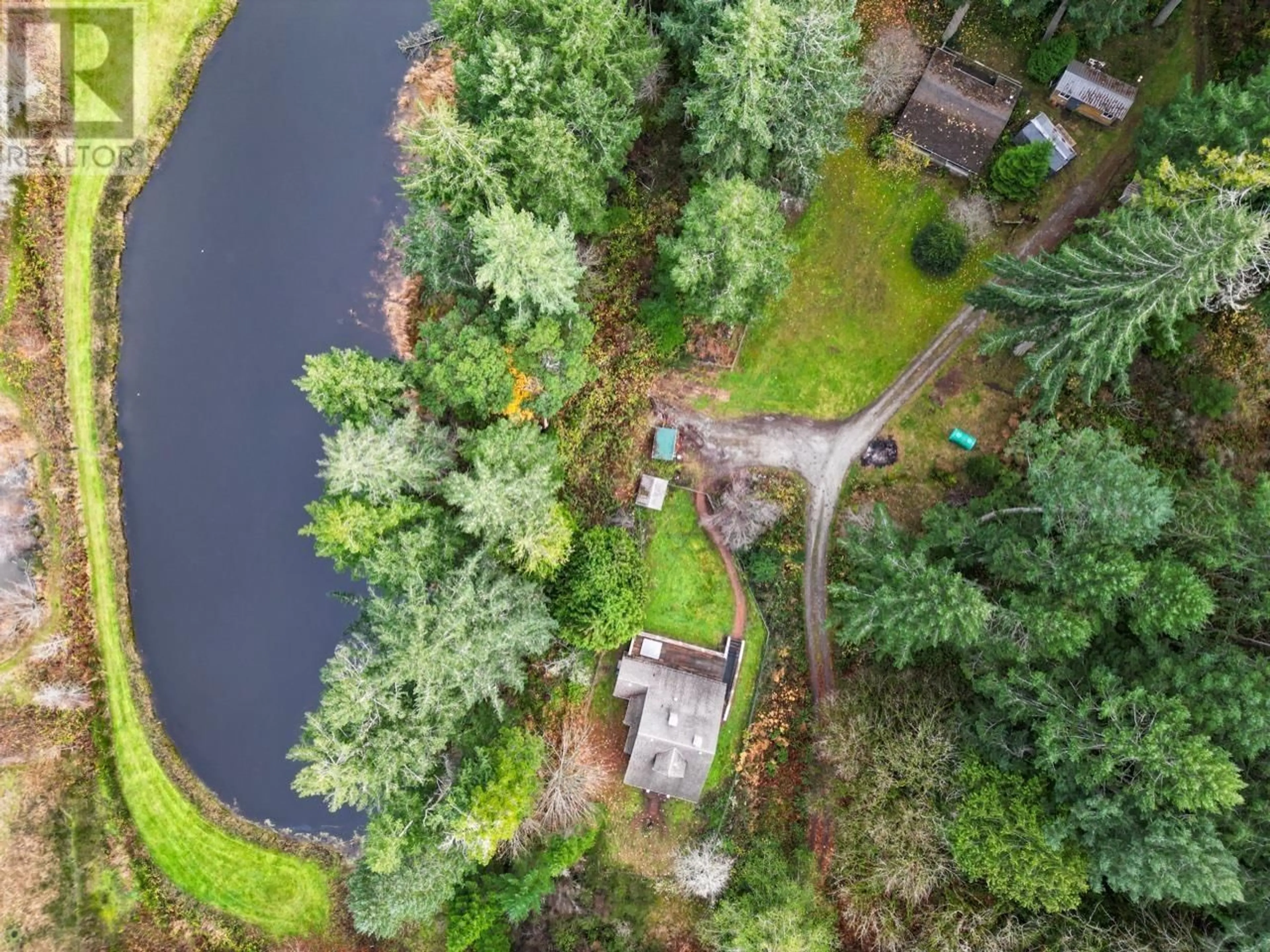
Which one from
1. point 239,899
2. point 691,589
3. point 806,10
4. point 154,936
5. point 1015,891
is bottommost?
point 154,936

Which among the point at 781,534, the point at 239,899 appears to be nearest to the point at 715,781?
the point at 781,534

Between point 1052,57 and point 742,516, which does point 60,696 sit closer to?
point 742,516

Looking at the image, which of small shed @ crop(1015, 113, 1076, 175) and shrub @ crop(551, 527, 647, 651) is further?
small shed @ crop(1015, 113, 1076, 175)

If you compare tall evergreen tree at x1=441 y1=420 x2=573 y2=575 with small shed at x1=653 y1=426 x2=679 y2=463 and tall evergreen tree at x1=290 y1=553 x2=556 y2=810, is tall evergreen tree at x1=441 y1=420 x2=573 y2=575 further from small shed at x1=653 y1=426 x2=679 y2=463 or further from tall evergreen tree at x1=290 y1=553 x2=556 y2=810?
small shed at x1=653 y1=426 x2=679 y2=463

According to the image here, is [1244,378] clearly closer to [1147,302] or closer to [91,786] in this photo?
[1147,302]

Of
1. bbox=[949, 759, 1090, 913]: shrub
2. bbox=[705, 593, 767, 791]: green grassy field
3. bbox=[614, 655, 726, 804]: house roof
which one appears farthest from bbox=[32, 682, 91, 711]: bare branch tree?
bbox=[949, 759, 1090, 913]: shrub
